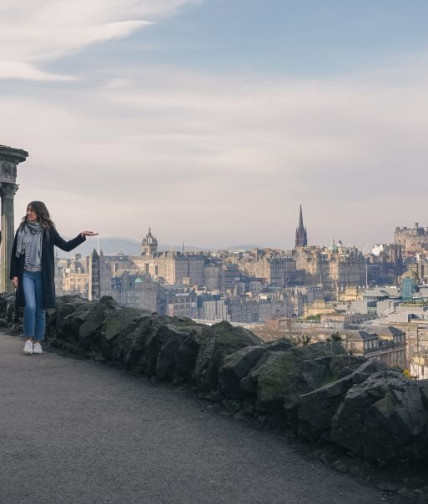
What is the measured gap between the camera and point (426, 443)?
3709mm

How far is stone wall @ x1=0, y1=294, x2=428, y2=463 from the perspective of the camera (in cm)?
376

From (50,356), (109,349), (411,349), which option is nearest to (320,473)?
(109,349)

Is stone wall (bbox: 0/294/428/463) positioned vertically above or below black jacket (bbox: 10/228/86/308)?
below

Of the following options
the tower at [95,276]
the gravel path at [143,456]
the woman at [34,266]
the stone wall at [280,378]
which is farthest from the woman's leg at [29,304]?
the tower at [95,276]

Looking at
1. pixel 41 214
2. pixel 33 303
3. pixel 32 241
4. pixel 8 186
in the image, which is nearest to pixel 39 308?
pixel 33 303

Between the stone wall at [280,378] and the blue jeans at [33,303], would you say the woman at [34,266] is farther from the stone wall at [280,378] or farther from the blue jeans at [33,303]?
the stone wall at [280,378]

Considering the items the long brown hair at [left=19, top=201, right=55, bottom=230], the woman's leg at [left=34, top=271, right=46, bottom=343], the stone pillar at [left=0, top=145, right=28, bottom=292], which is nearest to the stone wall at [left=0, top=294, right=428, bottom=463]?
the woman's leg at [left=34, top=271, right=46, bottom=343]

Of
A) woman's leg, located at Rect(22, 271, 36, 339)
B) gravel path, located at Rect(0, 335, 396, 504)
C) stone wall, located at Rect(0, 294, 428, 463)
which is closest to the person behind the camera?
gravel path, located at Rect(0, 335, 396, 504)

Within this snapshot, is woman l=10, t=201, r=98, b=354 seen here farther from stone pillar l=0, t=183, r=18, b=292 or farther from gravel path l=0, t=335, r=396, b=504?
stone pillar l=0, t=183, r=18, b=292

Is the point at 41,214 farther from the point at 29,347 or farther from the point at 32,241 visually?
the point at 29,347

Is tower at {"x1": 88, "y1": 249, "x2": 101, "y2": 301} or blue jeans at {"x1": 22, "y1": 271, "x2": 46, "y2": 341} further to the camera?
tower at {"x1": 88, "y1": 249, "x2": 101, "y2": 301}

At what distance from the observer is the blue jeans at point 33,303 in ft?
25.4

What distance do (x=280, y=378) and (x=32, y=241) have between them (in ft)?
12.5

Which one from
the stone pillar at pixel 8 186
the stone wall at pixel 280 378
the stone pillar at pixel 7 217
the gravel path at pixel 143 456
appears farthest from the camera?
the stone pillar at pixel 7 217
